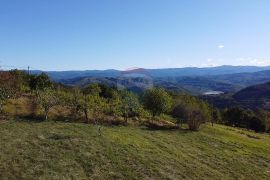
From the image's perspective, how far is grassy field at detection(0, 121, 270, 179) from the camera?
88.7ft

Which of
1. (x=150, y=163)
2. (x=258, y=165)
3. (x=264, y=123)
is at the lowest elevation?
(x=264, y=123)

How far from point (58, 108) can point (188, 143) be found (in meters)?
21.2

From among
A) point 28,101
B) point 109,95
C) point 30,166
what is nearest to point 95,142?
point 30,166

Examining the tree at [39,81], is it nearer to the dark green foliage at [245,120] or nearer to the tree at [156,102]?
the tree at [156,102]

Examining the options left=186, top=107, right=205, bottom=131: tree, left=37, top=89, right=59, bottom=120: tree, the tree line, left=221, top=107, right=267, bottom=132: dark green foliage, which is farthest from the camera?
left=221, top=107, right=267, bottom=132: dark green foliage

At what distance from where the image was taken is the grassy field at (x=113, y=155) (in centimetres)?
2703

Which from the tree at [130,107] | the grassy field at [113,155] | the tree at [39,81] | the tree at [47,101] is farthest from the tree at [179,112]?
the tree at [39,81]

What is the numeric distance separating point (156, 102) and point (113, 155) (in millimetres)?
29515

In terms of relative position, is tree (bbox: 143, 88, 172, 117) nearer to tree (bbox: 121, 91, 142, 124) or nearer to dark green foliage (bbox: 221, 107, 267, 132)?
tree (bbox: 121, 91, 142, 124)

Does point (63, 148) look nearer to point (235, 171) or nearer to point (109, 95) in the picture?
point (235, 171)

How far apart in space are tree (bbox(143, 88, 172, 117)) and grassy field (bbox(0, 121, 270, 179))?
13186mm

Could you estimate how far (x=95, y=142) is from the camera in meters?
36.0

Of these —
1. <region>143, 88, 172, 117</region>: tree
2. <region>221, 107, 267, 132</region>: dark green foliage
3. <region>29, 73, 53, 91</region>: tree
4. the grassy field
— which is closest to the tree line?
<region>143, 88, 172, 117</region>: tree

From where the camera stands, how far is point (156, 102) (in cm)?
6078
